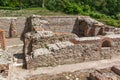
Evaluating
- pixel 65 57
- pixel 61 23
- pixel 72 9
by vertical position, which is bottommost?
pixel 72 9

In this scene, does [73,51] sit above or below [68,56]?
above

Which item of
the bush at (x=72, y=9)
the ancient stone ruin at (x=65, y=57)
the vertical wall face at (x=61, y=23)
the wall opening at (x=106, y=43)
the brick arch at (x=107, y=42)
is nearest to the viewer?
the ancient stone ruin at (x=65, y=57)

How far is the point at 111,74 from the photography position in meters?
11.4

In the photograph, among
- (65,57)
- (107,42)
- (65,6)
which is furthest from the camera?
(65,6)

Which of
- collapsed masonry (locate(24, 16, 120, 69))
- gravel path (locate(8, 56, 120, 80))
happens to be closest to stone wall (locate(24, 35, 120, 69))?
collapsed masonry (locate(24, 16, 120, 69))

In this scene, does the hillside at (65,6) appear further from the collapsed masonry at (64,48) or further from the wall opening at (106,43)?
the collapsed masonry at (64,48)

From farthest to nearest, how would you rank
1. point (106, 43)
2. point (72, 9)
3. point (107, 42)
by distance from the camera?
1. point (72, 9)
2. point (106, 43)
3. point (107, 42)

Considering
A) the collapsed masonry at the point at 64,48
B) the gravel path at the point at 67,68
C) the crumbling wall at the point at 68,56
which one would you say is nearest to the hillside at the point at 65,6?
the collapsed masonry at the point at 64,48

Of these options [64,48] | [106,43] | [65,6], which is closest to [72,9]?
[65,6]

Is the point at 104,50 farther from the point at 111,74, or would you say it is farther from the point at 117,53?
the point at 111,74

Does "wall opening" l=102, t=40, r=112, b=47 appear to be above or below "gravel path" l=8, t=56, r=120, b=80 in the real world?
above

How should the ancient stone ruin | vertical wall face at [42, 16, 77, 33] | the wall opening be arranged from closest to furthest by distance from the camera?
the ancient stone ruin
the wall opening
vertical wall face at [42, 16, 77, 33]

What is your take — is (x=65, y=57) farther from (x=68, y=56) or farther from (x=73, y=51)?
(x=73, y=51)

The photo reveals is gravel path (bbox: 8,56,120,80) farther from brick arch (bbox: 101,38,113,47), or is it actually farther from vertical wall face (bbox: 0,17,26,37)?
vertical wall face (bbox: 0,17,26,37)
